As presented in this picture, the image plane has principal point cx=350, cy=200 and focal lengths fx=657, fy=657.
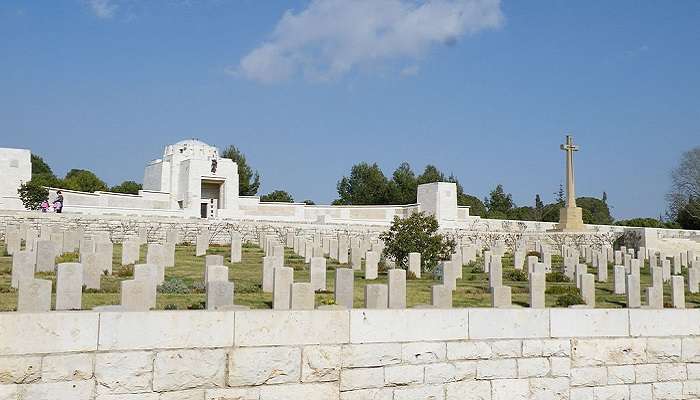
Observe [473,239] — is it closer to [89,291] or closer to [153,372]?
[89,291]

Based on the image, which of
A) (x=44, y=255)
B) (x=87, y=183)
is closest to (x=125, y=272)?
(x=44, y=255)

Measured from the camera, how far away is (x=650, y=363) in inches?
357

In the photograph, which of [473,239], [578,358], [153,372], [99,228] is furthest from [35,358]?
[473,239]

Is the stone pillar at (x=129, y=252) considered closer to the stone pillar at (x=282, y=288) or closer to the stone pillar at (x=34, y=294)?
the stone pillar at (x=282, y=288)

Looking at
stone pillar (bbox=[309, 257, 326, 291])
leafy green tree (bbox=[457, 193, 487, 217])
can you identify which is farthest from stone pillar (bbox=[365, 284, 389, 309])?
leafy green tree (bbox=[457, 193, 487, 217])

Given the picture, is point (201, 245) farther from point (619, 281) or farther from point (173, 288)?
point (619, 281)

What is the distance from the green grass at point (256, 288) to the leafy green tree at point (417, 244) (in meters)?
0.95

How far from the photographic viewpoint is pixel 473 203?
6444 centimetres

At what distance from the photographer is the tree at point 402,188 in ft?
196

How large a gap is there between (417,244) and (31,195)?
23.0m

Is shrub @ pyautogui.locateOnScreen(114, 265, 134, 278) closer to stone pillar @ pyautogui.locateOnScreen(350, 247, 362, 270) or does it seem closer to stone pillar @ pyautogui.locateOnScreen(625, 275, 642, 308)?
stone pillar @ pyautogui.locateOnScreen(350, 247, 362, 270)

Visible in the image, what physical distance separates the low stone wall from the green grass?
1.84 metres

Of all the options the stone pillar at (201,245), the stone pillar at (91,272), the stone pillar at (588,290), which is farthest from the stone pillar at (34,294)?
the stone pillar at (201,245)

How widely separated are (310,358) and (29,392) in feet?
8.97
